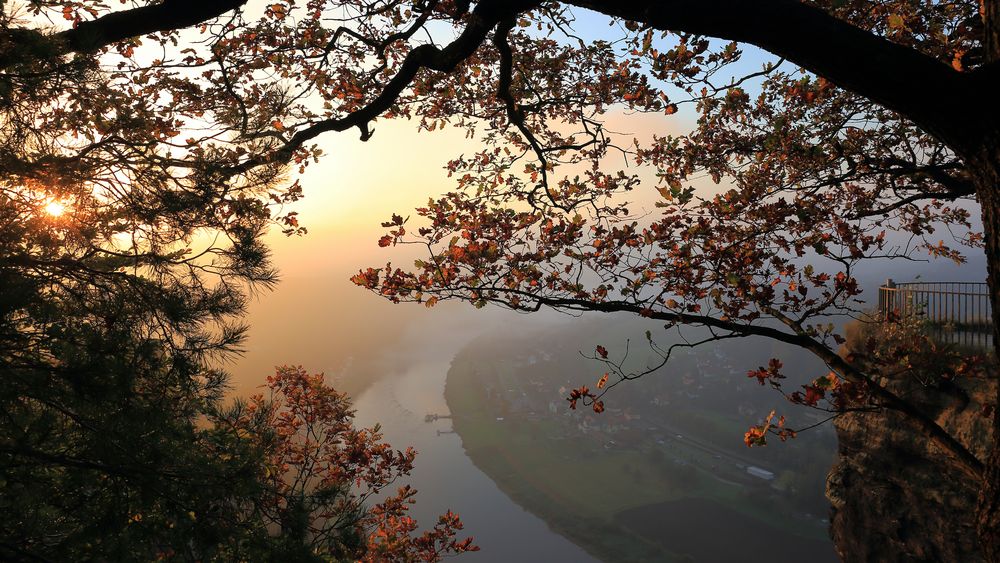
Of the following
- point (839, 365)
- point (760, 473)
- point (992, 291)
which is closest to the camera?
point (992, 291)

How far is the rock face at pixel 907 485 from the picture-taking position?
8.18 m

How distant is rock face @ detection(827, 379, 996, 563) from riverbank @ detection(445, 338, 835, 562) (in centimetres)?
1974

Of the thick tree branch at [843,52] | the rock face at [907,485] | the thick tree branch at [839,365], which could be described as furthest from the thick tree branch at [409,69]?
the rock face at [907,485]

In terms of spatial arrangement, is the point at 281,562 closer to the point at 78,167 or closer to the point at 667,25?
the point at 78,167

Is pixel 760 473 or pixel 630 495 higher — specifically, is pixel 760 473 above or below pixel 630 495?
above

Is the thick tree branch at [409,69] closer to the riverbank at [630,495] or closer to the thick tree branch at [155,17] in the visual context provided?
the thick tree branch at [155,17]

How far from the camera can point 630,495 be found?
34812 mm

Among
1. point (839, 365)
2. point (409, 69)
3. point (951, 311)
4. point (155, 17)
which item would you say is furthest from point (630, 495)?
point (155, 17)

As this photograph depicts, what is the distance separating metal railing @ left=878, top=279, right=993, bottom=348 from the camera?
9.50 metres

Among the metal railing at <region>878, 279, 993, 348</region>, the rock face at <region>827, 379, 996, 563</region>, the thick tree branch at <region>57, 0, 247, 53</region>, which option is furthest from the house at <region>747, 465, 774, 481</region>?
the thick tree branch at <region>57, 0, 247, 53</region>

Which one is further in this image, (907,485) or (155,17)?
(907,485)

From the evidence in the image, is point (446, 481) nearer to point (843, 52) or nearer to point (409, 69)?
point (409, 69)

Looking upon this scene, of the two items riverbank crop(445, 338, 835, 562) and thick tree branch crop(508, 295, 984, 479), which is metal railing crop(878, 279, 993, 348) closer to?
thick tree branch crop(508, 295, 984, 479)

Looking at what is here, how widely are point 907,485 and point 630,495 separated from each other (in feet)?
91.6
